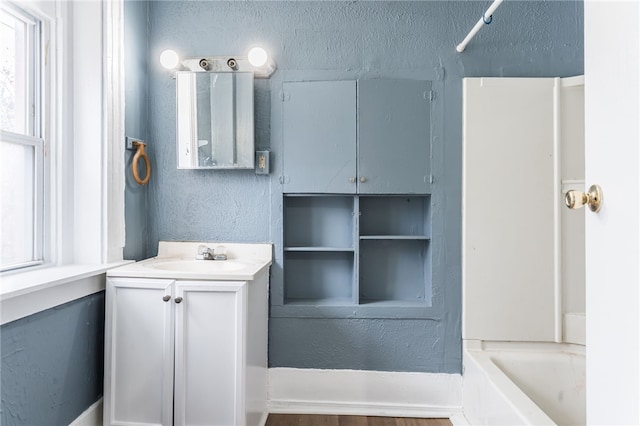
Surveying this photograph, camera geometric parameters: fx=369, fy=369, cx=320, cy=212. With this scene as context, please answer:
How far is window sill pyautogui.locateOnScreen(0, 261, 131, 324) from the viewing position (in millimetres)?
1253

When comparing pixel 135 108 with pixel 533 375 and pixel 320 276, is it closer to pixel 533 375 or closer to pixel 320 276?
pixel 320 276

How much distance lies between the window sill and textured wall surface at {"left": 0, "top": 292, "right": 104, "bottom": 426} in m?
0.04

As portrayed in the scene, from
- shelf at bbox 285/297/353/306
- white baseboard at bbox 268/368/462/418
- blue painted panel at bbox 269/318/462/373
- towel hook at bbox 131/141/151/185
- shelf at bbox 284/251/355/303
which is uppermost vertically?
towel hook at bbox 131/141/151/185

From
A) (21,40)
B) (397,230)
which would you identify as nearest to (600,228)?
(397,230)

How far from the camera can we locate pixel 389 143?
2.00 metres

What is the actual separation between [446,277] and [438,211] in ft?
1.19

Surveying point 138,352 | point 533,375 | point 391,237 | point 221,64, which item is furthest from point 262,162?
point 533,375

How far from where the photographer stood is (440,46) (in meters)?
2.03

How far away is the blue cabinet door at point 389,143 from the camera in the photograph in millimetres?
2000

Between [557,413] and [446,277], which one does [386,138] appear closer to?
[446,277]

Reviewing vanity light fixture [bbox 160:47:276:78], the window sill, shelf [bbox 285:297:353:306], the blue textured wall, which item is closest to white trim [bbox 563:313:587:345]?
the blue textured wall

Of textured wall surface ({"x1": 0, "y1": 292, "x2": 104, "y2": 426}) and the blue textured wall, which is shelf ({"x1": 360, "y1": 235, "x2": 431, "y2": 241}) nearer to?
the blue textured wall

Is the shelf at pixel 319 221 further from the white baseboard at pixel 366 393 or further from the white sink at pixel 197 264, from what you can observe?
the white baseboard at pixel 366 393

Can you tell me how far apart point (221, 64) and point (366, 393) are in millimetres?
1975
